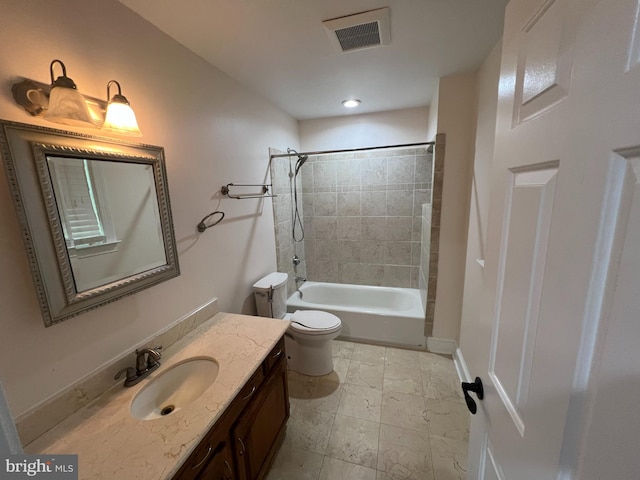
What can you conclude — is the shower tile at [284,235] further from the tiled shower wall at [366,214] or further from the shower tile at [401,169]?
the shower tile at [401,169]

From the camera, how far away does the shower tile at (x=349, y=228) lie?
320cm

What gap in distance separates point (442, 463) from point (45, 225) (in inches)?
89.7

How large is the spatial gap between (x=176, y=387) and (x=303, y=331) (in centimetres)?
104

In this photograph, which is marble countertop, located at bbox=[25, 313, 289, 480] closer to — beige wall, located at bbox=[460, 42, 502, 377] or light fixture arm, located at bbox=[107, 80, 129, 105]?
light fixture arm, located at bbox=[107, 80, 129, 105]

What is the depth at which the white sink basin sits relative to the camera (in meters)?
1.12

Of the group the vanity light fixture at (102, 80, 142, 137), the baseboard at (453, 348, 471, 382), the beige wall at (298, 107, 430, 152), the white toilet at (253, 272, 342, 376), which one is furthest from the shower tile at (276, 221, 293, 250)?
the baseboard at (453, 348, 471, 382)

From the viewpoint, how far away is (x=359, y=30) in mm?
1396

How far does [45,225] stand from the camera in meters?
0.88

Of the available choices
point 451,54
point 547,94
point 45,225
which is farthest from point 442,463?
point 451,54

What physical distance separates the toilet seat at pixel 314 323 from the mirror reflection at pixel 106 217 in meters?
1.24

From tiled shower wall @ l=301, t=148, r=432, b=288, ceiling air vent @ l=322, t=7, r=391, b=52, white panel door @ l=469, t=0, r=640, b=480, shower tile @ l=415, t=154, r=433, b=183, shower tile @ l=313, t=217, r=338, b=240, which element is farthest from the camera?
shower tile @ l=313, t=217, r=338, b=240

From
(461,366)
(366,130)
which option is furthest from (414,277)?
(366,130)

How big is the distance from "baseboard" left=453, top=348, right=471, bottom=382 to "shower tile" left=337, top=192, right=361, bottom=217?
181 cm

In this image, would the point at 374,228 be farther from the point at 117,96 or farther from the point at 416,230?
the point at 117,96
